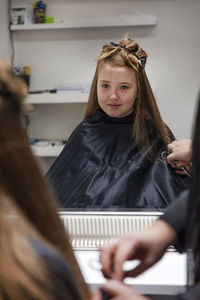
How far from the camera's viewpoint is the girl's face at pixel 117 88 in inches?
72.5

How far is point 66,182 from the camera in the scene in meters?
1.89

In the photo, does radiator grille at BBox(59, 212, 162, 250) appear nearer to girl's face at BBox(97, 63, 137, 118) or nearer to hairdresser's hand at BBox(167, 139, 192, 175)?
hairdresser's hand at BBox(167, 139, 192, 175)

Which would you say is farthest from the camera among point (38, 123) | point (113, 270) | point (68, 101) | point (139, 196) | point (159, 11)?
point (159, 11)

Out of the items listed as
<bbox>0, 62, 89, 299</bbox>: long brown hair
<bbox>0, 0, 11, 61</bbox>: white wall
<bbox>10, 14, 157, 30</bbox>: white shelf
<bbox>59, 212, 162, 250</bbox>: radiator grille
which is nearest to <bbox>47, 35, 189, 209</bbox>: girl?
<bbox>59, 212, 162, 250</bbox>: radiator grille

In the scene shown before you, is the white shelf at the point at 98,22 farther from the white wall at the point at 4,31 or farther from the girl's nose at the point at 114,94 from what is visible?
the girl's nose at the point at 114,94

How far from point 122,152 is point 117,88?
0.36m

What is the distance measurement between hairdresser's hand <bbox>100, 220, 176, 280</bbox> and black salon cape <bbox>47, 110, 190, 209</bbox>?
74 centimetres

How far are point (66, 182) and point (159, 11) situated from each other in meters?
1.41

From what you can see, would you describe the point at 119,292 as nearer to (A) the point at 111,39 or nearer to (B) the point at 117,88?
(B) the point at 117,88

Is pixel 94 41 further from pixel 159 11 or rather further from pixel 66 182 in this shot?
pixel 66 182

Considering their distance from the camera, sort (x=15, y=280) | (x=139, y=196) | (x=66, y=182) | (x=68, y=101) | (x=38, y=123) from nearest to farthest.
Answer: (x=15, y=280) → (x=139, y=196) → (x=66, y=182) → (x=38, y=123) → (x=68, y=101)

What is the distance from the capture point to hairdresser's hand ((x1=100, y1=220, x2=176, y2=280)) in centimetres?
81

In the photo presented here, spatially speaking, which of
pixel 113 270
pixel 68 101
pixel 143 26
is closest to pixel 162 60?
pixel 143 26

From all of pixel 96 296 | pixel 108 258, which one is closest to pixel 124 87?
pixel 108 258
